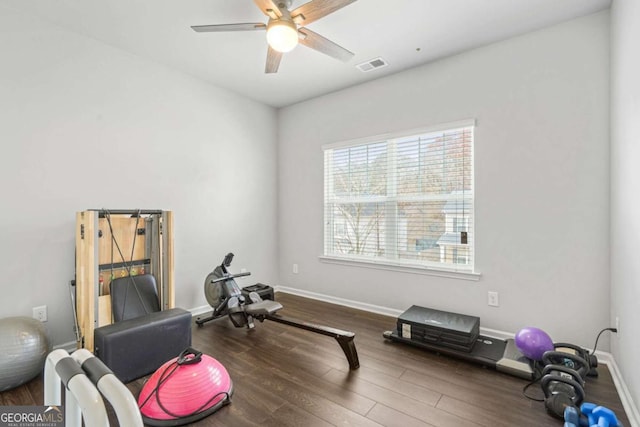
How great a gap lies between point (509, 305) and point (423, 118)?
6.73 ft

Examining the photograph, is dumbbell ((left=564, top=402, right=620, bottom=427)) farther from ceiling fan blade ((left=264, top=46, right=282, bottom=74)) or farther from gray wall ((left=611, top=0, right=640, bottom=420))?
ceiling fan blade ((left=264, top=46, right=282, bottom=74))

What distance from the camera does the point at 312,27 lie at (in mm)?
2633

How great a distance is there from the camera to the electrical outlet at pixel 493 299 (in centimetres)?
285

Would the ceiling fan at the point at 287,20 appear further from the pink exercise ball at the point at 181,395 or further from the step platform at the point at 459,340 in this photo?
the step platform at the point at 459,340

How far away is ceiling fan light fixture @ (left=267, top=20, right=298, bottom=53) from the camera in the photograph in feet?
6.57

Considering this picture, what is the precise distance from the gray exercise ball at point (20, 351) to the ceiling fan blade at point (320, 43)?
2828 mm

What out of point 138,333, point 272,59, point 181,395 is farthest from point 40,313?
point 272,59

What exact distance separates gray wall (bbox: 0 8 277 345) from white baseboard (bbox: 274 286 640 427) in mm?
897

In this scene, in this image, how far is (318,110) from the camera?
13.7 ft

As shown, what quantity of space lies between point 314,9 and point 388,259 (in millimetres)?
2634

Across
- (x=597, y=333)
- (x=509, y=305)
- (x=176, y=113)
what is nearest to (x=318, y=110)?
(x=176, y=113)

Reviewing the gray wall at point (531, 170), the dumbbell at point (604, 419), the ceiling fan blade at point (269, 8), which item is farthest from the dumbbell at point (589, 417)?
the ceiling fan blade at point (269, 8)

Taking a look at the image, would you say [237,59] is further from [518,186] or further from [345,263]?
[518,186]

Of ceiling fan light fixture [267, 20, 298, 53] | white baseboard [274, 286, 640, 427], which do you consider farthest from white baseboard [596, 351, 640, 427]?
ceiling fan light fixture [267, 20, 298, 53]
